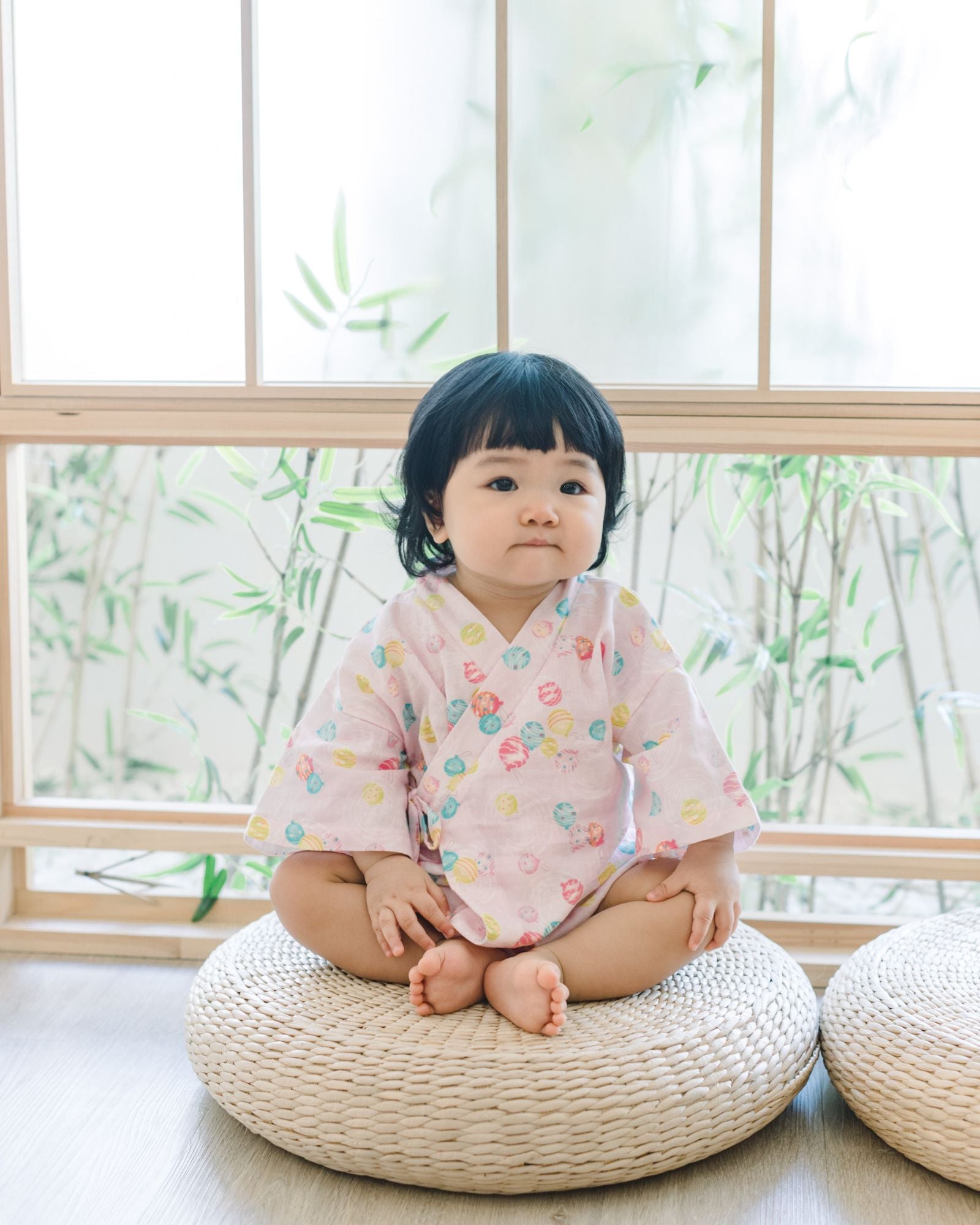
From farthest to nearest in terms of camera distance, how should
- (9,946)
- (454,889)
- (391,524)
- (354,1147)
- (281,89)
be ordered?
(9,946) < (281,89) < (391,524) < (454,889) < (354,1147)

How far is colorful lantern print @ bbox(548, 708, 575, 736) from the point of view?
139cm

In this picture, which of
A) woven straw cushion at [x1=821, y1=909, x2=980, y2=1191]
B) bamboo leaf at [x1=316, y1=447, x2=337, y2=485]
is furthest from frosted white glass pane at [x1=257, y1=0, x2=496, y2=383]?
woven straw cushion at [x1=821, y1=909, x2=980, y2=1191]

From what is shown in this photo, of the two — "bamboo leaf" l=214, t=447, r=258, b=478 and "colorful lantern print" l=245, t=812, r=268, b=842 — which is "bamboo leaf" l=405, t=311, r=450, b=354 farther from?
"colorful lantern print" l=245, t=812, r=268, b=842

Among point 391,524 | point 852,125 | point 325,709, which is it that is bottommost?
point 325,709

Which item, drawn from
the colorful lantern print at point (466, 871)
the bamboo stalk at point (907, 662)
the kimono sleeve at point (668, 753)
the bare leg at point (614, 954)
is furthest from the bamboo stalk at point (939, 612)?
the colorful lantern print at point (466, 871)

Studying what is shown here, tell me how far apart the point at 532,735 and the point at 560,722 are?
0.04m

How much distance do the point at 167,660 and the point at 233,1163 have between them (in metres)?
0.88

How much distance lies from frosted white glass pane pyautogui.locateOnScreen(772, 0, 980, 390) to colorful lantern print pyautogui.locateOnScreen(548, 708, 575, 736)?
0.62m

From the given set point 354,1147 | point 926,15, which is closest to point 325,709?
point 354,1147

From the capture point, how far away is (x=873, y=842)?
5.59 feet

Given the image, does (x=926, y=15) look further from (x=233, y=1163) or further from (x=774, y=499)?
(x=233, y=1163)

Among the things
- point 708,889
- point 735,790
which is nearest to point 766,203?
point 735,790

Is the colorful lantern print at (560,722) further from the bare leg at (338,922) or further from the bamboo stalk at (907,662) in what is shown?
the bamboo stalk at (907,662)

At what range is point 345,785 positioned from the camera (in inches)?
54.5
